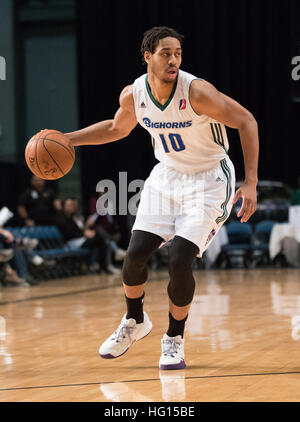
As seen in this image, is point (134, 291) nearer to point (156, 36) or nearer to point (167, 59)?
point (167, 59)

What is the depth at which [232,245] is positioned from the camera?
12.7m

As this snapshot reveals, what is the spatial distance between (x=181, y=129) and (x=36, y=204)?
769 cm

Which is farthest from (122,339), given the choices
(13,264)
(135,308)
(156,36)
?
(13,264)

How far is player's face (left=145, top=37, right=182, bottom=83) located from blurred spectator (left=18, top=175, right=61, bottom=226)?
7550 mm

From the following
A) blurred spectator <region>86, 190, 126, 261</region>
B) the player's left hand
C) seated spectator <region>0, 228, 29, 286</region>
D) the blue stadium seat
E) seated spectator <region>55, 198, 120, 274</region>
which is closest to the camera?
the player's left hand

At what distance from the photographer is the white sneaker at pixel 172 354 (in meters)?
3.72

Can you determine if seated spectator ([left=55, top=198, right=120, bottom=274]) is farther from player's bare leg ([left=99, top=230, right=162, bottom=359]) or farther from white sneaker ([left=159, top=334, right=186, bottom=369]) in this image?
white sneaker ([left=159, top=334, right=186, bottom=369])

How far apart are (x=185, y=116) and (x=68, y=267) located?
27.1 ft

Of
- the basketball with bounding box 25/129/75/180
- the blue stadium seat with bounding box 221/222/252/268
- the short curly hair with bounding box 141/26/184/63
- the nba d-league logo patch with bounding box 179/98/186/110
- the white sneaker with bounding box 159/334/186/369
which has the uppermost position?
the short curly hair with bounding box 141/26/184/63

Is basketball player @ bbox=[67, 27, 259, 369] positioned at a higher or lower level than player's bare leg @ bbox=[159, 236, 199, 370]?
higher

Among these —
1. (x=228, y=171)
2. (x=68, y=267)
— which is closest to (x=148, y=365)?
(x=228, y=171)

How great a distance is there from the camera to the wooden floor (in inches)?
125

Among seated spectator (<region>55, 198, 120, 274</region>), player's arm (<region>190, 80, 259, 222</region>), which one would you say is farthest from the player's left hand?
seated spectator (<region>55, 198, 120, 274</region>)

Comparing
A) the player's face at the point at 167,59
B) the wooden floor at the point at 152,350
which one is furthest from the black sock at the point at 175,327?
the player's face at the point at 167,59
